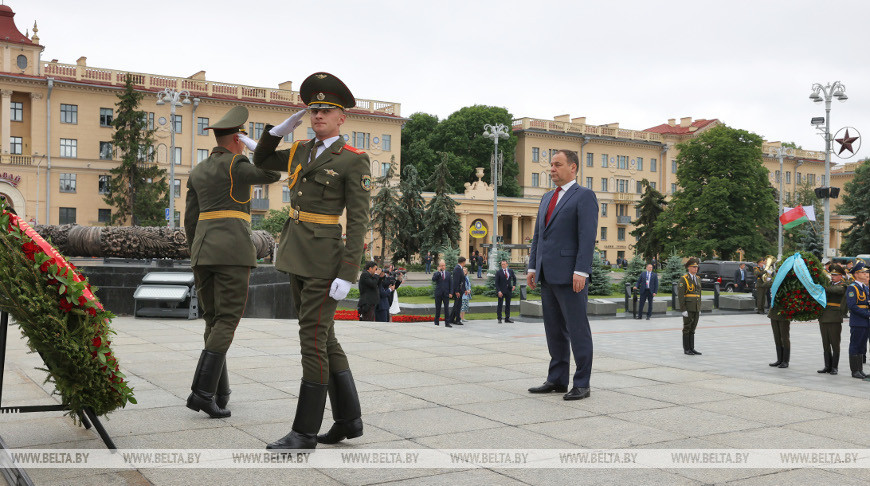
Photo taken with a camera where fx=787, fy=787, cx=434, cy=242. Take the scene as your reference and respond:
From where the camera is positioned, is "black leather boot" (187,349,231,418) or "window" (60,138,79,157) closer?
"black leather boot" (187,349,231,418)

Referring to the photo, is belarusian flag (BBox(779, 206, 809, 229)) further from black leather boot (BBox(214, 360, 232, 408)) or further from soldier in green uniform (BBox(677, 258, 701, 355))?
black leather boot (BBox(214, 360, 232, 408))

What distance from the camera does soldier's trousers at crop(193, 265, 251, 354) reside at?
5590mm

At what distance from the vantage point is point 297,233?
487cm

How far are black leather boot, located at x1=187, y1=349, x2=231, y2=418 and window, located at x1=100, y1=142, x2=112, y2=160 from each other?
63654 mm

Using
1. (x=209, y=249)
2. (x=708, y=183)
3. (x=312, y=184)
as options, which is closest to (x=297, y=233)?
(x=312, y=184)

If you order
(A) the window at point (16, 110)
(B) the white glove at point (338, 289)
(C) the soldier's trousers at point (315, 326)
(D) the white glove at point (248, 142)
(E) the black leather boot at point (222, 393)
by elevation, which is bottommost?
(E) the black leather boot at point (222, 393)

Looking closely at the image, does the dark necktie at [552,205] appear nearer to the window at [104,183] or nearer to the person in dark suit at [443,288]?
the person in dark suit at [443,288]

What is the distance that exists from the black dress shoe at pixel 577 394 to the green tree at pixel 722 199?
5473 centimetres

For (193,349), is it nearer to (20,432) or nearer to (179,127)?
(20,432)

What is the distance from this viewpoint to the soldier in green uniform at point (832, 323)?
10.6 metres

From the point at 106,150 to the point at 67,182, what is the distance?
403 centimetres

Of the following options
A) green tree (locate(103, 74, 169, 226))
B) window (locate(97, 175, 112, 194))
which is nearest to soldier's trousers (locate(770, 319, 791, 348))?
green tree (locate(103, 74, 169, 226))

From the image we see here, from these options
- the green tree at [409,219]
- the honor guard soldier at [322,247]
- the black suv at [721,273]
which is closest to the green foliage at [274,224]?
the green tree at [409,219]

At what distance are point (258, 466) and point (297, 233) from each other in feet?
4.60
